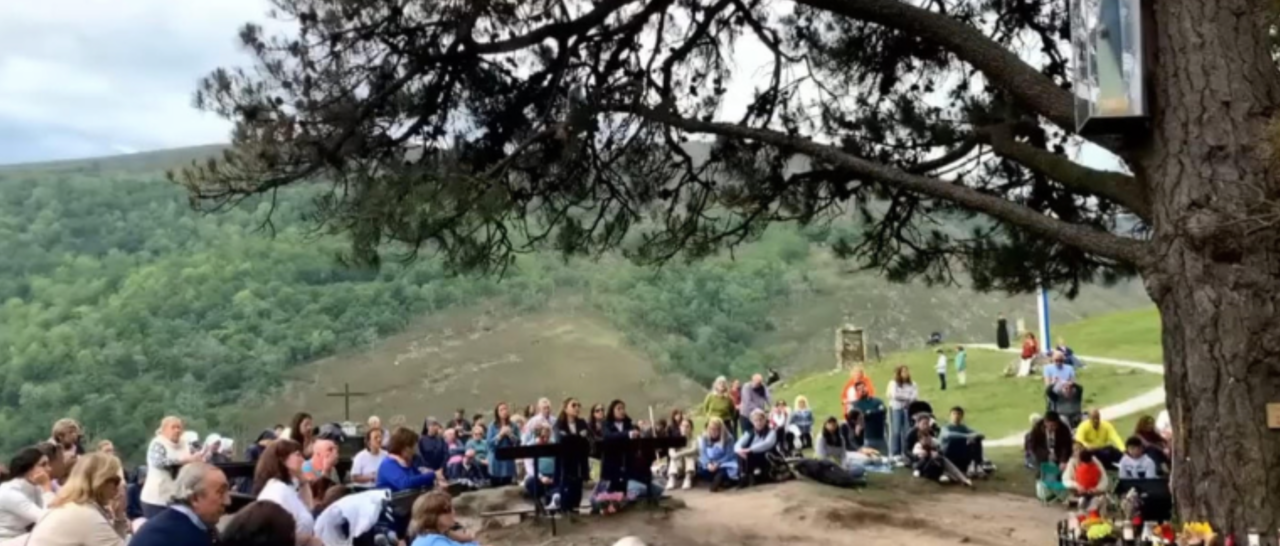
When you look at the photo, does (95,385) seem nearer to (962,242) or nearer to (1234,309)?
(962,242)

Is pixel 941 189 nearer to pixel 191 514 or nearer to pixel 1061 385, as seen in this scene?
pixel 191 514

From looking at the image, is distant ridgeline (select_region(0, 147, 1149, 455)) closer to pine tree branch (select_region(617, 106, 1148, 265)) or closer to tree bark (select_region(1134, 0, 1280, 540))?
pine tree branch (select_region(617, 106, 1148, 265))

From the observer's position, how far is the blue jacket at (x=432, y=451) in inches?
517

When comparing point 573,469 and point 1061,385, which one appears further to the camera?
point 1061,385

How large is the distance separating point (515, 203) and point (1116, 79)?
407 centimetres

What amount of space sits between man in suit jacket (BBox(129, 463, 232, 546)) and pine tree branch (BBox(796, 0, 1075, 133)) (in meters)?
5.93

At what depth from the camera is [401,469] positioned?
270 inches

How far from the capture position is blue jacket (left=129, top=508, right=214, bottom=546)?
355 cm

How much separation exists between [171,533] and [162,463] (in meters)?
3.77

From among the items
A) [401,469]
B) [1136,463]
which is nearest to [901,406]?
[1136,463]

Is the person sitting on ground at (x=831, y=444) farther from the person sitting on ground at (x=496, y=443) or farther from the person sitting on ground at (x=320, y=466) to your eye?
the person sitting on ground at (x=320, y=466)

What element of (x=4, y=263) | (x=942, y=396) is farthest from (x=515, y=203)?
(x=4, y=263)

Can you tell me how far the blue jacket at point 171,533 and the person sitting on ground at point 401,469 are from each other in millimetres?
3096

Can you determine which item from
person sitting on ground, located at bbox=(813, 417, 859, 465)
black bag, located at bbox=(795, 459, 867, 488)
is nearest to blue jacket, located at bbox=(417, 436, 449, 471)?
black bag, located at bbox=(795, 459, 867, 488)
